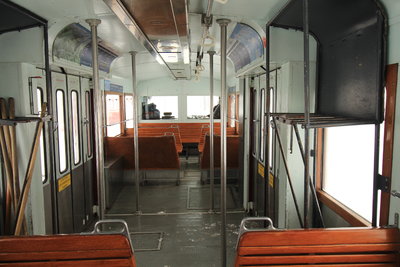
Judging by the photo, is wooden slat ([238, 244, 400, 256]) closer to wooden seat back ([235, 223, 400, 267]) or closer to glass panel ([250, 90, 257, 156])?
wooden seat back ([235, 223, 400, 267])

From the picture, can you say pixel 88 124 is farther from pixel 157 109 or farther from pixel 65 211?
pixel 157 109

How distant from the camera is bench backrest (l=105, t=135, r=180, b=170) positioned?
22.9 ft

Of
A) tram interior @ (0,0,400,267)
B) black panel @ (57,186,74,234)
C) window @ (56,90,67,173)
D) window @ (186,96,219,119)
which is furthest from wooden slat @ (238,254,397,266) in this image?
window @ (186,96,219,119)

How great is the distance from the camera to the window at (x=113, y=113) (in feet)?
25.5

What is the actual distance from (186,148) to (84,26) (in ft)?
22.3

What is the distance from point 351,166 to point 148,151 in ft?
16.6

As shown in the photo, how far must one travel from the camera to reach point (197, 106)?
11.8 metres

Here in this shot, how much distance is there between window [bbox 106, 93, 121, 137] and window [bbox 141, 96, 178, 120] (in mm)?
2802

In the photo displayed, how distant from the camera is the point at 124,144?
7004 mm

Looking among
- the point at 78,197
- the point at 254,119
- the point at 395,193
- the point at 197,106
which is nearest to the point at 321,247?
the point at 395,193

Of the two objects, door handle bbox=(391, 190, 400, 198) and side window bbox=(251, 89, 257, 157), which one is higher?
side window bbox=(251, 89, 257, 157)

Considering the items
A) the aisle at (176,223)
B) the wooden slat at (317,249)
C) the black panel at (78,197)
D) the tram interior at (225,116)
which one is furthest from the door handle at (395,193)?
the black panel at (78,197)

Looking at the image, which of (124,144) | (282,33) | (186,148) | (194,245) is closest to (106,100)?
(124,144)

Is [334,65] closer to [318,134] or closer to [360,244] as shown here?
[318,134]
